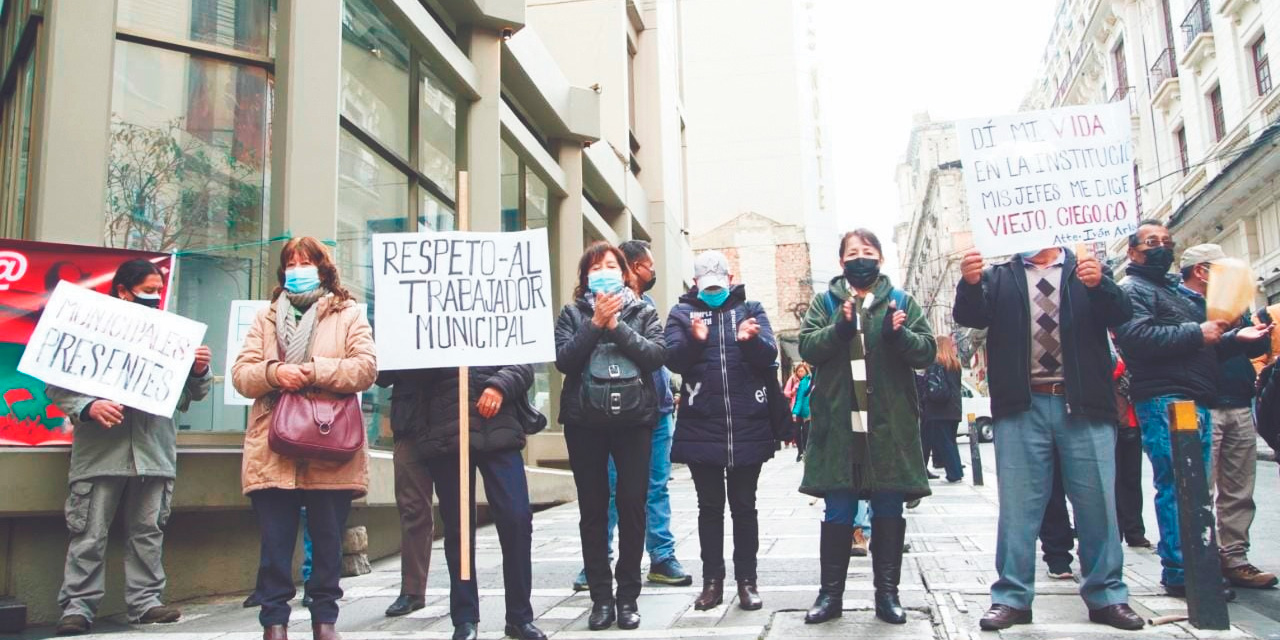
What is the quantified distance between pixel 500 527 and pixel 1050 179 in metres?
3.07

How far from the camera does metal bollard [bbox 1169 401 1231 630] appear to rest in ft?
14.4

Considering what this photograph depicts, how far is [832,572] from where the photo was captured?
→ 479 cm

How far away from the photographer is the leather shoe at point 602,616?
4.84m

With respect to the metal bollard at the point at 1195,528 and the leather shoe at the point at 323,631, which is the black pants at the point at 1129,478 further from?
the leather shoe at the point at 323,631

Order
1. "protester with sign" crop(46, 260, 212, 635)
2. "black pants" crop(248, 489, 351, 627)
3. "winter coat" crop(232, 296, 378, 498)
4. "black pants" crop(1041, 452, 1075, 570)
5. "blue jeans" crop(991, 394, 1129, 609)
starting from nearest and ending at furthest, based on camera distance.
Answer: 1. "black pants" crop(248, 489, 351, 627)
2. "winter coat" crop(232, 296, 378, 498)
3. "blue jeans" crop(991, 394, 1129, 609)
4. "protester with sign" crop(46, 260, 212, 635)
5. "black pants" crop(1041, 452, 1075, 570)

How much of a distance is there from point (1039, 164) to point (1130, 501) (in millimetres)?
3025

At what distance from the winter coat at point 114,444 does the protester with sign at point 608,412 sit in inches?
91.0

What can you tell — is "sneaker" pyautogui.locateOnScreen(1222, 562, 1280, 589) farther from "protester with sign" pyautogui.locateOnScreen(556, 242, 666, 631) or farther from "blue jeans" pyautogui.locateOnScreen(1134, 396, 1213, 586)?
"protester with sign" pyautogui.locateOnScreen(556, 242, 666, 631)

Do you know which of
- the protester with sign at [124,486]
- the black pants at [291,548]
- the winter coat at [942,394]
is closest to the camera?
the black pants at [291,548]

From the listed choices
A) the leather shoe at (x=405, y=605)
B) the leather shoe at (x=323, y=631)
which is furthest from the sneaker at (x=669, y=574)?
the leather shoe at (x=323, y=631)

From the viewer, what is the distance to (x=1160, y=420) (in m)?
5.39

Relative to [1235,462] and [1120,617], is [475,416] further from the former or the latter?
[1235,462]

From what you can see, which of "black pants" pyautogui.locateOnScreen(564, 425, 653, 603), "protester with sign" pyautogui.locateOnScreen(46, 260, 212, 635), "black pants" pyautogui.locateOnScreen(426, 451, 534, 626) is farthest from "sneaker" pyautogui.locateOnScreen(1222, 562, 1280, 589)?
"protester with sign" pyautogui.locateOnScreen(46, 260, 212, 635)

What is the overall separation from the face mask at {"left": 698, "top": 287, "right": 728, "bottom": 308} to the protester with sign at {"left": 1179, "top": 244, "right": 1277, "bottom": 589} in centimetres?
263
